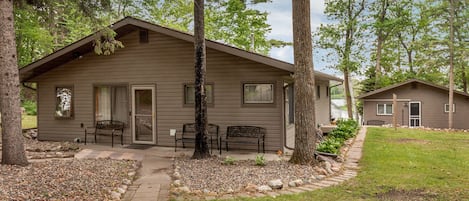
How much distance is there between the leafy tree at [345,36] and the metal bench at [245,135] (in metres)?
15.7

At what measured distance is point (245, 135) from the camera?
830 cm

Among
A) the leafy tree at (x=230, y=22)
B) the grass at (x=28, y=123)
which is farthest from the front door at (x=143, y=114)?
the leafy tree at (x=230, y=22)

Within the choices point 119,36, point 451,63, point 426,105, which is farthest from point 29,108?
point 451,63

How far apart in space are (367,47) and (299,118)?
18967 millimetres

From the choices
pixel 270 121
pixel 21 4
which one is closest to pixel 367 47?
pixel 270 121

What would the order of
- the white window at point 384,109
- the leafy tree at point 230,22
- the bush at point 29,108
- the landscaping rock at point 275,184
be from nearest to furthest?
the landscaping rock at point 275,184, the leafy tree at point 230,22, the white window at point 384,109, the bush at point 29,108

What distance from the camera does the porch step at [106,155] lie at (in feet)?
24.7

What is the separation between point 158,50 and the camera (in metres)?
9.16

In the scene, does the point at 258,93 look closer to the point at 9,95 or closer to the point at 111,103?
the point at 111,103

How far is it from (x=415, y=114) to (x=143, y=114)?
1625 centimetres

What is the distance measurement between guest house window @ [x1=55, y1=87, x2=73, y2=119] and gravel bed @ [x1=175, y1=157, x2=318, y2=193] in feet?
18.1

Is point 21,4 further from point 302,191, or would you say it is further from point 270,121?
point 302,191

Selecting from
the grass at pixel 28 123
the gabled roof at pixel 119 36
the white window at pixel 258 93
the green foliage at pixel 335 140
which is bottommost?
the green foliage at pixel 335 140

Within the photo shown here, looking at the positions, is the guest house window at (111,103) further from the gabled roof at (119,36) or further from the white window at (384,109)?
Answer: the white window at (384,109)
